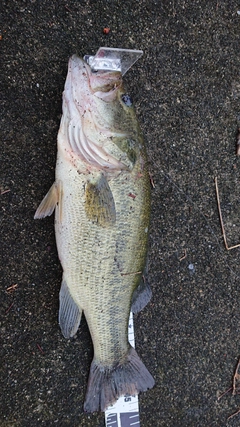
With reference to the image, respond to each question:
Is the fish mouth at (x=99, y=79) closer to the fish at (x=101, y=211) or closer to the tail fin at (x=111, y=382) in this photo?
the fish at (x=101, y=211)

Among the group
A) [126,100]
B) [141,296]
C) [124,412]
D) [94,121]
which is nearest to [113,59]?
[126,100]

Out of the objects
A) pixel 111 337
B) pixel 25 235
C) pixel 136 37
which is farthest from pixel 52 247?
pixel 136 37

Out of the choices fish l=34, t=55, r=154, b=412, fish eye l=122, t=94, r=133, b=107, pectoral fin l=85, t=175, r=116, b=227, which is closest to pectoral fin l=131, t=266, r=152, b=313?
fish l=34, t=55, r=154, b=412

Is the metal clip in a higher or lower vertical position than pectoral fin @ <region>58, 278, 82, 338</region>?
higher

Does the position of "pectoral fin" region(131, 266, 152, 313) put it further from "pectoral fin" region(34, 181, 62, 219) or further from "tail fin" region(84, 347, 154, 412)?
"pectoral fin" region(34, 181, 62, 219)

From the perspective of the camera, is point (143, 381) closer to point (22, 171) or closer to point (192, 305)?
point (192, 305)

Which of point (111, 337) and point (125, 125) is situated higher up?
point (125, 125)

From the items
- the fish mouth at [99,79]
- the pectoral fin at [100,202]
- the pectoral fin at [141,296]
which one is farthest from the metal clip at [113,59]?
the pectoral fin at [141,296]
